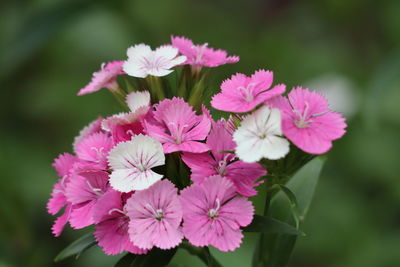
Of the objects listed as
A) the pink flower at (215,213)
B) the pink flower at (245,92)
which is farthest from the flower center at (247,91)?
the pink flower at (215,213)

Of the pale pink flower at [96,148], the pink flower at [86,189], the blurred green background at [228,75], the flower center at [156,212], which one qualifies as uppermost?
the pale pink flower at [96,148]

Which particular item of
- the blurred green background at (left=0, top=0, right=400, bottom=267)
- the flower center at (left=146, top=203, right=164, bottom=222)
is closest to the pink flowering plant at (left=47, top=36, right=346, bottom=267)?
the flower center at (left=146, top=203, right=164, bottom=222)

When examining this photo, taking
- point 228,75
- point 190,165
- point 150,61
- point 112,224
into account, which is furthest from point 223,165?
point 228,75

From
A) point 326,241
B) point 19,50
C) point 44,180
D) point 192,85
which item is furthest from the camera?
point 44,180

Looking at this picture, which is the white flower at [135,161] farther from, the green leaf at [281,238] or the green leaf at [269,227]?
the green leaf at [281,238]

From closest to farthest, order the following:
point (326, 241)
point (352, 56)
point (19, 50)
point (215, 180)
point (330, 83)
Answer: point (215, 180) < point (19, 50) < point (326, 241) < point (330, 83) < point (352, 56)

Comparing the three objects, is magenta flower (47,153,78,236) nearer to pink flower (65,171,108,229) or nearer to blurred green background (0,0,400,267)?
pink flower (65,171,108,229)

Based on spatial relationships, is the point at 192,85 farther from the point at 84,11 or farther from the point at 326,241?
the point at 326,241

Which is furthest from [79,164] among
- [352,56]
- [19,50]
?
[352,56]
